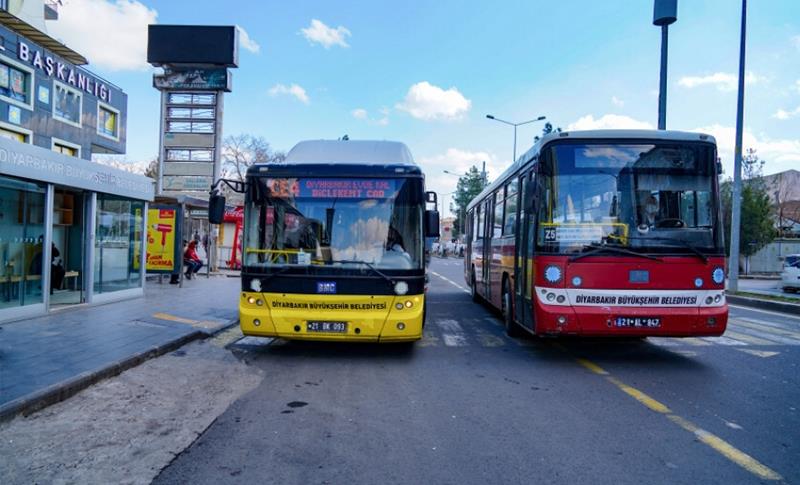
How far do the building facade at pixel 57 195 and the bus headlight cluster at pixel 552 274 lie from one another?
8.90 m

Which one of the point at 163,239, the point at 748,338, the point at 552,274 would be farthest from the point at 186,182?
the point at 748,338

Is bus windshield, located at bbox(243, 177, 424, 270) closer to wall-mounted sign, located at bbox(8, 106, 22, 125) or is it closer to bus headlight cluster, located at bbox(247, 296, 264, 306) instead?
bus headlight cluster, located at bbox(247, 296, 264, 306)

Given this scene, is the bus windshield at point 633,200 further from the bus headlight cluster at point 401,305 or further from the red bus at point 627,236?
the bus headlight cluster at point 401,305

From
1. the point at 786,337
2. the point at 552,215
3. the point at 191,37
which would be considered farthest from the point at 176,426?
the point at 191,37

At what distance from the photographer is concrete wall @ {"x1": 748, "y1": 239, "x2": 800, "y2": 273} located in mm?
40875

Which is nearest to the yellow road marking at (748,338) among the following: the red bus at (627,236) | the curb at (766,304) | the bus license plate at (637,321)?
the red bus at (627,236)

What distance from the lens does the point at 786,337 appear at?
34.7 feet

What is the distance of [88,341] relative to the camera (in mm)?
8445

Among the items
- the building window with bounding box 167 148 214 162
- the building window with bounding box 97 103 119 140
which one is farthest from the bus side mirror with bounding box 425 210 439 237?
the building window with bounding box 167 148 214 162

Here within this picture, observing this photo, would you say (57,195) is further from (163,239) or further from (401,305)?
(401,305)

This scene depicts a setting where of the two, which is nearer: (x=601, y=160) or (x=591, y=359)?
(x=601, y=160)

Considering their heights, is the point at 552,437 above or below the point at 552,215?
below

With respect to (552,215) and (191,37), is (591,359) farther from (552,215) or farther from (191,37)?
(191,37)

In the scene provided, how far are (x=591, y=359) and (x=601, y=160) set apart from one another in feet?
9.64
